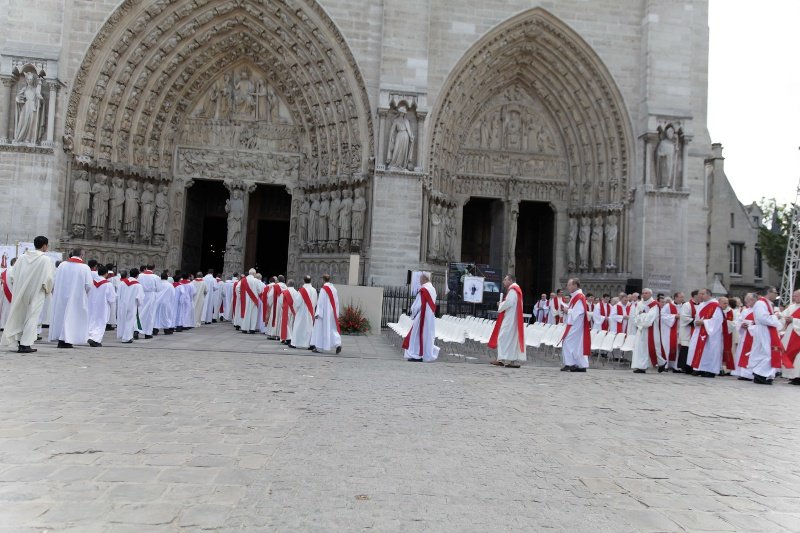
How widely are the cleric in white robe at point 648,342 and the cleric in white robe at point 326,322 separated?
561cm

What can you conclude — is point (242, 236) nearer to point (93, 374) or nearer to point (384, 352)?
point (384, 352)

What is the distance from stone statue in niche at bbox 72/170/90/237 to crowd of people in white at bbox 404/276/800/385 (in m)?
12.1

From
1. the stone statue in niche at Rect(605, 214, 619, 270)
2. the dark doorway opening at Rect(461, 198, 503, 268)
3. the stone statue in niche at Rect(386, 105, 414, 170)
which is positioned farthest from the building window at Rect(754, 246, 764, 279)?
the stone statue in niche at Rect(386, 105, 414, 170)

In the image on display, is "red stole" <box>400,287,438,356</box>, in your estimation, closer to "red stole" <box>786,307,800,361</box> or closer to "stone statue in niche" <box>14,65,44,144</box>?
"red stole" <box>786,307,800,361</box>

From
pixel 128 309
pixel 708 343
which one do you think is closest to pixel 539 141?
pixel 708 343

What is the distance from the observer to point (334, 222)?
20.7m

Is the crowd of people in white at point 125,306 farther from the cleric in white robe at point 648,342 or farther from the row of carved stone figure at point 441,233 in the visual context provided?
the row of carved stone figure at point 441,233

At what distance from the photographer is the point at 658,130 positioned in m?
20.9

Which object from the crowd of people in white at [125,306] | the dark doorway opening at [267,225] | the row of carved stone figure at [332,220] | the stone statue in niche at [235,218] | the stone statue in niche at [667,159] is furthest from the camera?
the dark doorway opening at [267,225]

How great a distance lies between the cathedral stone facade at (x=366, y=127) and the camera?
19.2m

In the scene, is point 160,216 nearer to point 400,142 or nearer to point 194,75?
point 194,75

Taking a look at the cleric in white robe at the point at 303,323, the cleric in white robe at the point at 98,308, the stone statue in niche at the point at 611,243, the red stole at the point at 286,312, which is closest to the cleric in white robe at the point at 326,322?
the cleric in white robe at the point at 303,323

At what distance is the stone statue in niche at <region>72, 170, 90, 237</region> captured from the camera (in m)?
19.2

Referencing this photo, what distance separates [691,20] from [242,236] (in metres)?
16.7
